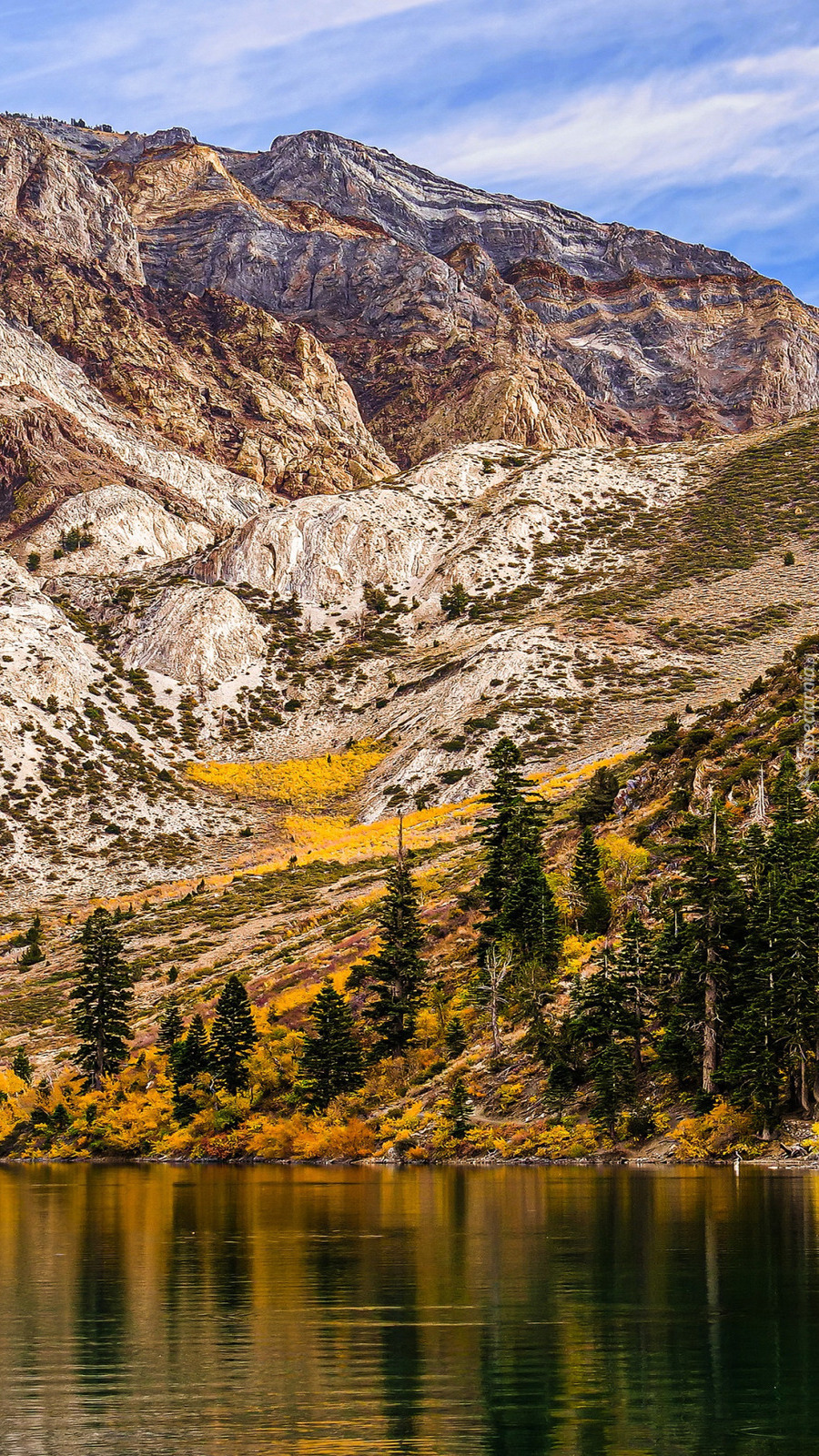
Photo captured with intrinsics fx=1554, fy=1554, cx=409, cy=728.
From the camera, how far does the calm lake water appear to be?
1822 centimetres

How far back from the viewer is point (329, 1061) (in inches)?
2299

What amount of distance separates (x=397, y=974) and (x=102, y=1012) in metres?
14.8

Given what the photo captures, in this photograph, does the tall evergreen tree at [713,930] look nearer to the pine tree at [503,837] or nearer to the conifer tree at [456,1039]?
the conifer tree at [456,1039]

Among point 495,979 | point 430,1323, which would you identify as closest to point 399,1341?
point 430,1323

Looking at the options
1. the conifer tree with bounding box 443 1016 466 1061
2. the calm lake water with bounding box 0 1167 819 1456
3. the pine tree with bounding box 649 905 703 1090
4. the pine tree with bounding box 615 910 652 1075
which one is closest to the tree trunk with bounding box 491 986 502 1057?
the conifer tree with bounding box 443 1016 466 1061

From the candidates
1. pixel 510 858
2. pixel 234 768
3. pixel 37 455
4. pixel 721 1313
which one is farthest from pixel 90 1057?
pixel 37 455

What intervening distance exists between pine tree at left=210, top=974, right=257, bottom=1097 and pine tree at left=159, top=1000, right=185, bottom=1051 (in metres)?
4.72

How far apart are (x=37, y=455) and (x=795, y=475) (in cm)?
9413

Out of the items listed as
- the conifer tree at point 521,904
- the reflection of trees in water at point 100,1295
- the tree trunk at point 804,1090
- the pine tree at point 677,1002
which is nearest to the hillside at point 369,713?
the conifer tree at point 521,904

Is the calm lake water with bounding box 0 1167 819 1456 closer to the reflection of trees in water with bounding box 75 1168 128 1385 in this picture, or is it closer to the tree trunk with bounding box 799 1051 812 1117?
the reflection of trees in water with bounding box 75 1168 128 1385

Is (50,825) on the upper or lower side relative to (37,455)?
lower

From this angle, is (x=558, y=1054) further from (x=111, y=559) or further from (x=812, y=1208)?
(x=111, y=559)

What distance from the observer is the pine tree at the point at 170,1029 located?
6694 cm

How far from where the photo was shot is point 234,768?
13338 cm
